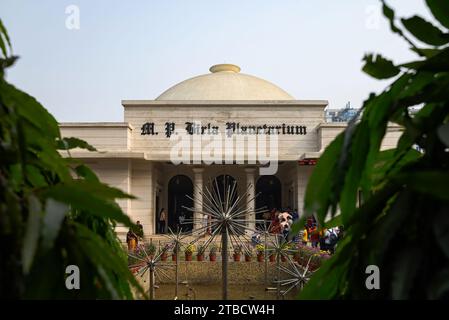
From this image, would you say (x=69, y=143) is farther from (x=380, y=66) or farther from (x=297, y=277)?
(x=297, y=277)

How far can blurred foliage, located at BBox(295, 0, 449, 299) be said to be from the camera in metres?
0.76

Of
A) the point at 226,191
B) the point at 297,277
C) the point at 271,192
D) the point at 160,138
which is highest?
the point at 160,138

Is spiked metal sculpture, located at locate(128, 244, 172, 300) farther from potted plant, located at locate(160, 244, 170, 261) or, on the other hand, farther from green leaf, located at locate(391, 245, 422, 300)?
green leaf, located at locate(391, 245, 422, 300)

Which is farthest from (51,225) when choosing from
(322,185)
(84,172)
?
(84,172)

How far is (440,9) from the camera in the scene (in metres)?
1.01

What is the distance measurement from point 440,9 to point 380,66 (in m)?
0.15

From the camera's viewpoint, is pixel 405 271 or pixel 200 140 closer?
pixel 405 271

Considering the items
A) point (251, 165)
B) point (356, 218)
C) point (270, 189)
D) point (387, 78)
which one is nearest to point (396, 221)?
point (356, 218)

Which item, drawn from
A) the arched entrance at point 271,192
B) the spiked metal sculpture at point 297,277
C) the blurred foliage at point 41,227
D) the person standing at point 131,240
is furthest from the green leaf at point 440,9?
the arched entrance at point 271,192

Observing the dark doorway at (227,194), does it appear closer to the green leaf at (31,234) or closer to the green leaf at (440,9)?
the green leaf at (440,9)

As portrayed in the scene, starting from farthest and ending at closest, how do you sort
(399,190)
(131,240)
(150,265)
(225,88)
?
(225,88) < (131,240) < (150,265) < (399,190)

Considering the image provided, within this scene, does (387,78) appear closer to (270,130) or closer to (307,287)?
(307,287)

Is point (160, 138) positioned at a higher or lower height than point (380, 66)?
higher

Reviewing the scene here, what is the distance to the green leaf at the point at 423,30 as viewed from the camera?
107 centimetres
